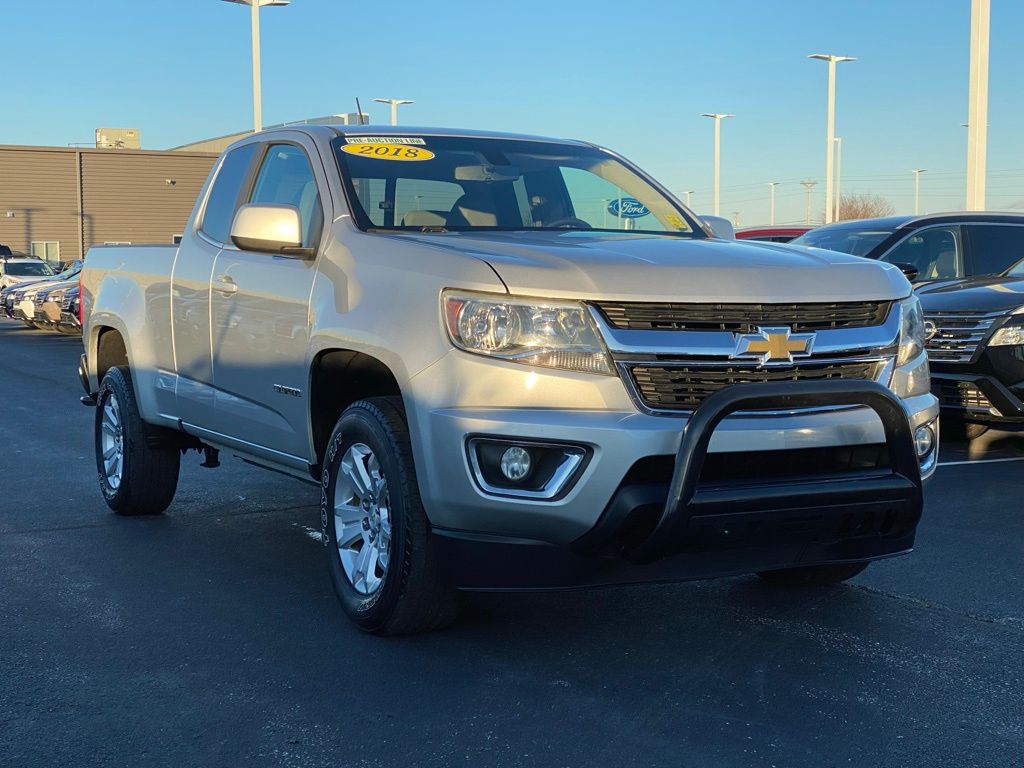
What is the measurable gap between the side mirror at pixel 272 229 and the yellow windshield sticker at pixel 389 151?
1.55 ft

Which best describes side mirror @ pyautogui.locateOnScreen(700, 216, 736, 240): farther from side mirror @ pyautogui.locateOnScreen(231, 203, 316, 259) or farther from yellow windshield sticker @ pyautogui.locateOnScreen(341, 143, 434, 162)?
side mirror @ pyautogui.locateOnScreen(231, 203, 316, 259)

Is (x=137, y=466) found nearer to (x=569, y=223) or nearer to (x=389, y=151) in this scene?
(x=389, y=151)

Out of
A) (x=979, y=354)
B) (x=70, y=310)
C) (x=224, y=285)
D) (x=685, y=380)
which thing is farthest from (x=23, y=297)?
(x=685, y=380)

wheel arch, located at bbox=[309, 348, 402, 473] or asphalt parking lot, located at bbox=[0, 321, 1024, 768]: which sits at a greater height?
wheel arch, located at bbox=[309, 348, 402, 473]

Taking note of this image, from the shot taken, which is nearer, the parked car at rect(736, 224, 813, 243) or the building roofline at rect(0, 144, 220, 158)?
the parked car at rect(736, 224, 813, 243)

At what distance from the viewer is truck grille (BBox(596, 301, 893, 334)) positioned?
3988mm

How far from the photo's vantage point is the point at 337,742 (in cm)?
358

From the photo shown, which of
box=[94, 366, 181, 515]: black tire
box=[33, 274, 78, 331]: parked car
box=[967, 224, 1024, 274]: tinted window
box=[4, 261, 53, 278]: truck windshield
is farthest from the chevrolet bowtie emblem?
box=[4, 261, 53, 278]: truck windshield

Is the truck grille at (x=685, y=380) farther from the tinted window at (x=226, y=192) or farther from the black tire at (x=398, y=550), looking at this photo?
the tinted window at (x=226, y=192)

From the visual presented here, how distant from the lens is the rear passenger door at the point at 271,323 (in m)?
5.03

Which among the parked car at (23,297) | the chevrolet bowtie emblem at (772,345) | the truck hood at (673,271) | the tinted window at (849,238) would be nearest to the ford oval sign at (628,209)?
the truck hood at (673,271)

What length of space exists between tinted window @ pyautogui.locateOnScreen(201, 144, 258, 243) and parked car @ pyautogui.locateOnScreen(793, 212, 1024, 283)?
18.5 feet

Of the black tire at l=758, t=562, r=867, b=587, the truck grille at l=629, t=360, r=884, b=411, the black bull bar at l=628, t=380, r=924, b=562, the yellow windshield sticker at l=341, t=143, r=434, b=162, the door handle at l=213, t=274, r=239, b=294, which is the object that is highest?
the yellow windshield sticker at l=341, t=143, r=434, b=162

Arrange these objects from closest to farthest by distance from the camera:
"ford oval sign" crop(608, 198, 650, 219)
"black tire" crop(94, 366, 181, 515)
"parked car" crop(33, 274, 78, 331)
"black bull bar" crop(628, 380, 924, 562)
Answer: "black bull bar" crop(628, 380, 924, 562), "ford oval sign" crop(608, 198, 650, 219), "black tire" crop(94, 366, 181, 515), "parked car" crop(33, 274, 78, 331)
